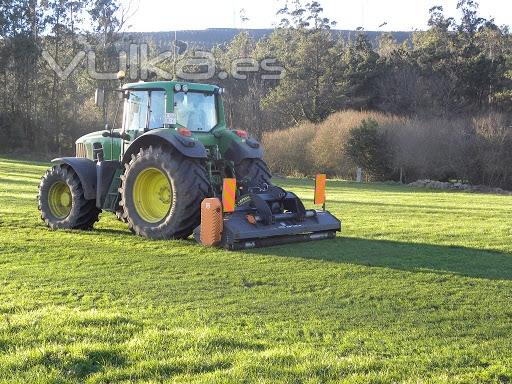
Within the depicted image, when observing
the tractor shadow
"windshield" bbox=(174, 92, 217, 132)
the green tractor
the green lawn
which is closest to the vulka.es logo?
the green tractor

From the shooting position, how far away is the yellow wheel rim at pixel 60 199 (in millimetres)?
11273

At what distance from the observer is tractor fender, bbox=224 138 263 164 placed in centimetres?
1073

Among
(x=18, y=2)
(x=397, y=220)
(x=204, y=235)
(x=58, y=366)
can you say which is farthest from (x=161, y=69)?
(x=58, y=366)

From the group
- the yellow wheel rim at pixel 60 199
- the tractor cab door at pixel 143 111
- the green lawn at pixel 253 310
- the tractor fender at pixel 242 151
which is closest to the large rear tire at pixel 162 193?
the green lawn at pixel 253 310

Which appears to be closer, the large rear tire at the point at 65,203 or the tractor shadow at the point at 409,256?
the tractor shadow at the point at 409,256

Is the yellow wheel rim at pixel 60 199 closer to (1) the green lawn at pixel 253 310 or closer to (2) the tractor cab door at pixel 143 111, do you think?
(1) the green lawn at pixel 253 310

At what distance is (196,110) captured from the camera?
1074 centimetres

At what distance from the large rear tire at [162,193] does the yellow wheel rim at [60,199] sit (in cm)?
159

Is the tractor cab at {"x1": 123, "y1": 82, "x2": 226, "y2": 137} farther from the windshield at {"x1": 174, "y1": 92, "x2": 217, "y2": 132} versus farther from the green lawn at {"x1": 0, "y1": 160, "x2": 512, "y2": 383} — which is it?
the green lawn at {"x1": 0, "y1": 160, "x2": 512, "y2": 383}

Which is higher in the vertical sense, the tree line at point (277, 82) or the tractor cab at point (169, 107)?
the tree line at point (277, 82)

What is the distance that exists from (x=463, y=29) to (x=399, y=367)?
66.4 m

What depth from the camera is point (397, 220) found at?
1354cm

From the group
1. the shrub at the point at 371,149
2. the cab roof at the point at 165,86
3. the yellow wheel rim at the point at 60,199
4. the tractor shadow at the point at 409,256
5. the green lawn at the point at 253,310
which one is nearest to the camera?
the green lawn at the point at 253,310

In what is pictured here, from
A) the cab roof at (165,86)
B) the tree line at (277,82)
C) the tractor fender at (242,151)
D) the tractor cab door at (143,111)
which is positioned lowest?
the tractor fender at (242,151)
